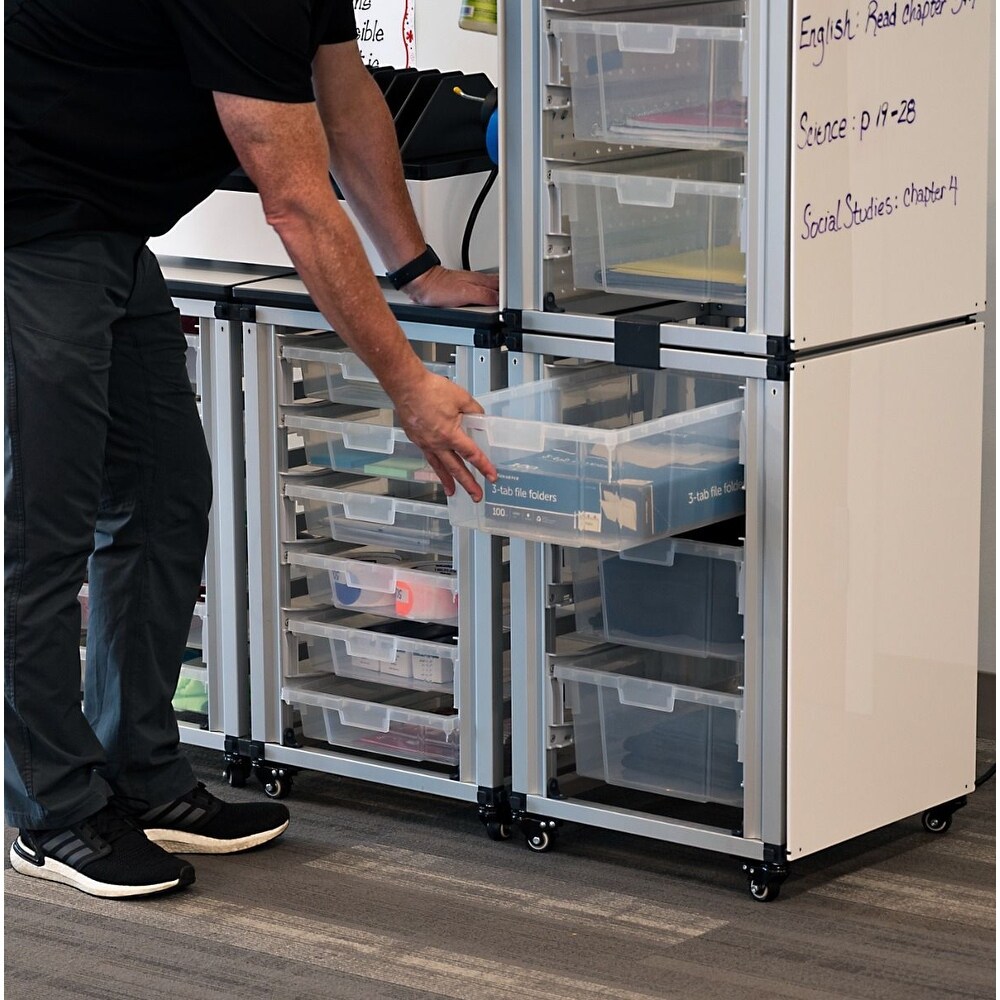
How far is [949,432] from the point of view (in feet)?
9.09

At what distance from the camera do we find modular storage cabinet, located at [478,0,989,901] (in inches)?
97.7

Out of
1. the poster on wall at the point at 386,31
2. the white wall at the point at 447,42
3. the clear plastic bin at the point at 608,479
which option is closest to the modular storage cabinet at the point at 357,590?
the clear plastic bin at the point at 608,479

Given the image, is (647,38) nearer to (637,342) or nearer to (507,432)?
(637,342)

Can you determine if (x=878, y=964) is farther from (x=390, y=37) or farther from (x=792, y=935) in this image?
(x=390, y=37)

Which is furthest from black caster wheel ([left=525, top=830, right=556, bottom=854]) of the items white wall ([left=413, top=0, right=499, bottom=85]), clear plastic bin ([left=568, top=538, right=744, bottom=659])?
white wall ([left=413, top=0, right=499, bottom=85])

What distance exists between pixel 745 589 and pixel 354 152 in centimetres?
91

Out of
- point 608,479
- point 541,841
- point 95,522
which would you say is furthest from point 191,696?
point 608,479

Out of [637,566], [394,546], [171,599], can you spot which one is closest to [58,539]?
[171,599]

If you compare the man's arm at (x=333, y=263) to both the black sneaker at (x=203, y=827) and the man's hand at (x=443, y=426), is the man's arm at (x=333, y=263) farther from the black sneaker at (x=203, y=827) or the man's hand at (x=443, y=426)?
the black sneaker at (x=203, y=827)

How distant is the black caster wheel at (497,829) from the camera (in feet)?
9.48

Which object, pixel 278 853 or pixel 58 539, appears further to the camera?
pixel 278 853

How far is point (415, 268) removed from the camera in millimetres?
2846

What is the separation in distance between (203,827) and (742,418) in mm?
1072

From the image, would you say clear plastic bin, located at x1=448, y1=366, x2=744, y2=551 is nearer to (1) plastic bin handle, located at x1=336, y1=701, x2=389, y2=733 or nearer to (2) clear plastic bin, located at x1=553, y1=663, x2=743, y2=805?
(2) clear plastic bin, located at x1=553, y1=663, x2=743, y2=805
